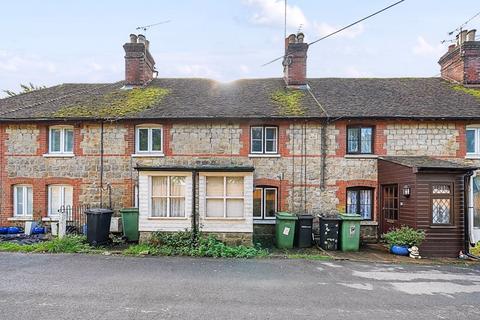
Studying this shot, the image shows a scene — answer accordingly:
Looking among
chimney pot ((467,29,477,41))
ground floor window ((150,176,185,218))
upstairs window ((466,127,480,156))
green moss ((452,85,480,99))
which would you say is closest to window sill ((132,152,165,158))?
ground floor window ((150,176,185,218))

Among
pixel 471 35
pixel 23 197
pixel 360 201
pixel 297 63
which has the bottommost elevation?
pixel 360 201

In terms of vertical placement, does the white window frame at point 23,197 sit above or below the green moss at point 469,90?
below

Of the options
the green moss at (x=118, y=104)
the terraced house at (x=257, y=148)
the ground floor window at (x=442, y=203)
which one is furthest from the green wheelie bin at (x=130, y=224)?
the ground floor window at (x=442, y=203)

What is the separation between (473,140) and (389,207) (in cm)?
493

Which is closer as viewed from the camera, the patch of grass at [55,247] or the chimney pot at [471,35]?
the patch of grass at [55,247]

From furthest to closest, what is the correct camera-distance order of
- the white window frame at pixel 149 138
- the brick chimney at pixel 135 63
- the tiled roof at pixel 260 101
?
the brick chimney at pixel 135 63, the white window frame at pixel 149 138, the tiled roof at pixel 260 101

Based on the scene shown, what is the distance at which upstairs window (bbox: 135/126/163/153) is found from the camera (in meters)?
15.4

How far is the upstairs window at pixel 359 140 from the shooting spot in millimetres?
15180

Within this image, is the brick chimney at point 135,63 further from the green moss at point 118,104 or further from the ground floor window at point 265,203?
the ground floor window at point 265,203

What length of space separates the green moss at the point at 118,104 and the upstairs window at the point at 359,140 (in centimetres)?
915

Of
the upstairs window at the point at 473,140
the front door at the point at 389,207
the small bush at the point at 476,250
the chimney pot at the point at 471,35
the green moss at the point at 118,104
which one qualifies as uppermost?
the chimney pot at the point at 471,35

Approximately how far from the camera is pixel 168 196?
12734mm

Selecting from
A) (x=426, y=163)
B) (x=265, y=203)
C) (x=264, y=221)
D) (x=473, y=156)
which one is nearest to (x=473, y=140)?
(x=473, y=156)

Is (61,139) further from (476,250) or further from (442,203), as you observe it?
(476,250)
